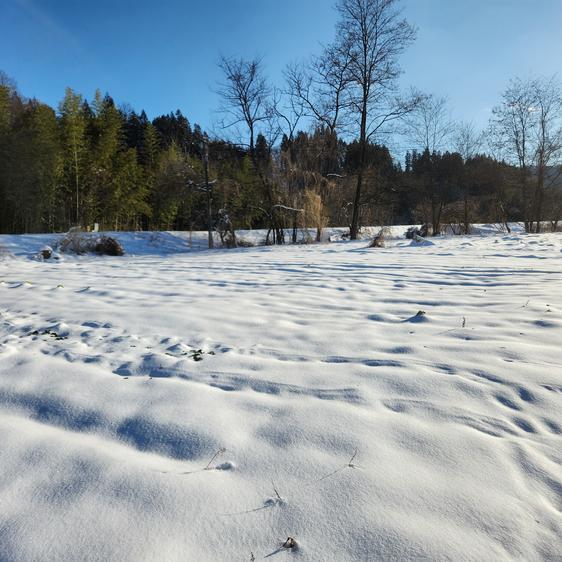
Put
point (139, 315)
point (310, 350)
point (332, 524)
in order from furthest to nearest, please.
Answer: point (139, 315) → point (310, 350) → point (332, 524)

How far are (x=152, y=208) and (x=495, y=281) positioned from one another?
18.8 metres

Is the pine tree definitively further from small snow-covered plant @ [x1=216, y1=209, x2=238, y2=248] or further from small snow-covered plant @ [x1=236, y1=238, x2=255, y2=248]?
small snow-covered plant @ [x1=236, y1=238, x2=255, y2=248]

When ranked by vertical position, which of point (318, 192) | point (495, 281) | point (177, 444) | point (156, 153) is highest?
point (156, 153)

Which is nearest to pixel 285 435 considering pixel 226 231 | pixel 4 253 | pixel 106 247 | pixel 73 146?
pixel 4 253

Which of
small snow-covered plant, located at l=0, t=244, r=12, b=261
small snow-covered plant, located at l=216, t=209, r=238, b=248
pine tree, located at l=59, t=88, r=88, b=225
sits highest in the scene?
pine tree, located at l=59, t=88, r=88, b=225

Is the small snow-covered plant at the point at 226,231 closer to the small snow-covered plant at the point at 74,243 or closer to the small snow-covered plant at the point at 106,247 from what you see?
the small snow-covered plant at the point at 106,247

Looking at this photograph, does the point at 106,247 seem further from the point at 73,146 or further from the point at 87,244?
the point at 73,146

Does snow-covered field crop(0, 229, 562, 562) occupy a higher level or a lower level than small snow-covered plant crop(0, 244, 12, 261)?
lower

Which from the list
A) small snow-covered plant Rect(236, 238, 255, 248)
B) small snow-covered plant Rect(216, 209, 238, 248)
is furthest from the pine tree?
small snow-covered plant Rect(236, 238, 255, 248)

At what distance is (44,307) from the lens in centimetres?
279

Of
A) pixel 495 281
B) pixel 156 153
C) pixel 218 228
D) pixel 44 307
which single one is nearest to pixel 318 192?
pixel 218 228

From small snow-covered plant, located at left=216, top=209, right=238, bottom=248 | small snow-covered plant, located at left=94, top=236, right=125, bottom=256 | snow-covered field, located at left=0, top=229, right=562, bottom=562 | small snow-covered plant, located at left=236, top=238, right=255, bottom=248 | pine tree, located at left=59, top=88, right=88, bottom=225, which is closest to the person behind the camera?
snow-covered field, located at left=0, top=229, right=562, bottom=562

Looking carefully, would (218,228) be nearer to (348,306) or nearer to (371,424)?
(348,306)

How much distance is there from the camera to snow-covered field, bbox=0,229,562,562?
2.53 feet
